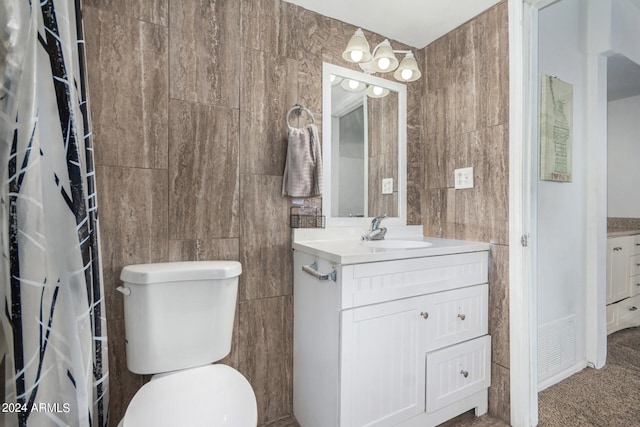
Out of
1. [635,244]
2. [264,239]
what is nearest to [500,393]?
[264,239]

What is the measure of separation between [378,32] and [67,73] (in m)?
1.64

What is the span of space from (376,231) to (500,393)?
1.05 metres

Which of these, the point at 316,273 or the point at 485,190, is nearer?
the point at 316,273

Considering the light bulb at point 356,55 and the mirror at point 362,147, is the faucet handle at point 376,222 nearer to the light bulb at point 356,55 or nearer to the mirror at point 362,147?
the mirror at point 362,147

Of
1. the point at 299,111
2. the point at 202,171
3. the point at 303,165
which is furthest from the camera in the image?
the point at 299,111

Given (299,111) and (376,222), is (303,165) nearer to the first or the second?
(299,111)

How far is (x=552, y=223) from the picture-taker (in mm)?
1781

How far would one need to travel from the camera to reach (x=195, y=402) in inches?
36.7

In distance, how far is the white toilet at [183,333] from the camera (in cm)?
97

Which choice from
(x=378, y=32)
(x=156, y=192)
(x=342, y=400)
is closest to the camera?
(x=342, y=400)

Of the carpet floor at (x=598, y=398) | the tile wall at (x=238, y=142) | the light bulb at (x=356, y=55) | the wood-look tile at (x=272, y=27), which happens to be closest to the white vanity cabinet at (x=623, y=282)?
the carpet floor at (x=598, y=398)

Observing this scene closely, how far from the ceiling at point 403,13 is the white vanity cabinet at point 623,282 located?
2048mm

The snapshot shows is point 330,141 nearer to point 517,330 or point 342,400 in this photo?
point 342,400

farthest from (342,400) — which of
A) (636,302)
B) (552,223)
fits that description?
(636,302)
